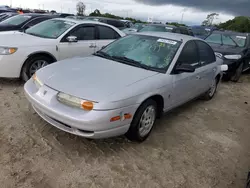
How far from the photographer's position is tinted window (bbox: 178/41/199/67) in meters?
4.24

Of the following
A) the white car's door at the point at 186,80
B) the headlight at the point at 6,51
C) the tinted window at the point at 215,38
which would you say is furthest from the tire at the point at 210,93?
the headlight at the point at 6,51

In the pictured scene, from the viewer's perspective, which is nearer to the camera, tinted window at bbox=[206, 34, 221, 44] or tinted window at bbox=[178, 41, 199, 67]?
tinted window at bbox=[178, 41, 199, 67]

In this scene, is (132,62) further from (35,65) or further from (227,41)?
(227,41)

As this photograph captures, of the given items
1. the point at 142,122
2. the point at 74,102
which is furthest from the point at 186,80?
the point at 74,102

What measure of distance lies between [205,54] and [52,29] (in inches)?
142

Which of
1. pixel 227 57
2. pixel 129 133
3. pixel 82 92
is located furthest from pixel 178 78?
pixel 227 57

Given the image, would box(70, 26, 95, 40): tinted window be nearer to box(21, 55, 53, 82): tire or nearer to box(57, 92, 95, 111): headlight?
box(21, 55, 53, 82): tire

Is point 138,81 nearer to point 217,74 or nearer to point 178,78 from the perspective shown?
point 178,78

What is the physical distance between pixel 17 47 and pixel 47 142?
8.62ft

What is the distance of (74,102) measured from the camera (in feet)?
9.86

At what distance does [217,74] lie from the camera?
5777mm

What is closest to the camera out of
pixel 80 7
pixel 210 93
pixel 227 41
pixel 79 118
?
pixel 79 118

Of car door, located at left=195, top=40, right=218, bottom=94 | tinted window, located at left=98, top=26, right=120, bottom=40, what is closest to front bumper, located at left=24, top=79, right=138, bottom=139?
car door, located at left=195, top=40, right=218, bottom=94

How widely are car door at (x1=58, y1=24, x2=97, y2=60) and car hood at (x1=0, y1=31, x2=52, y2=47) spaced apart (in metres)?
0.37
